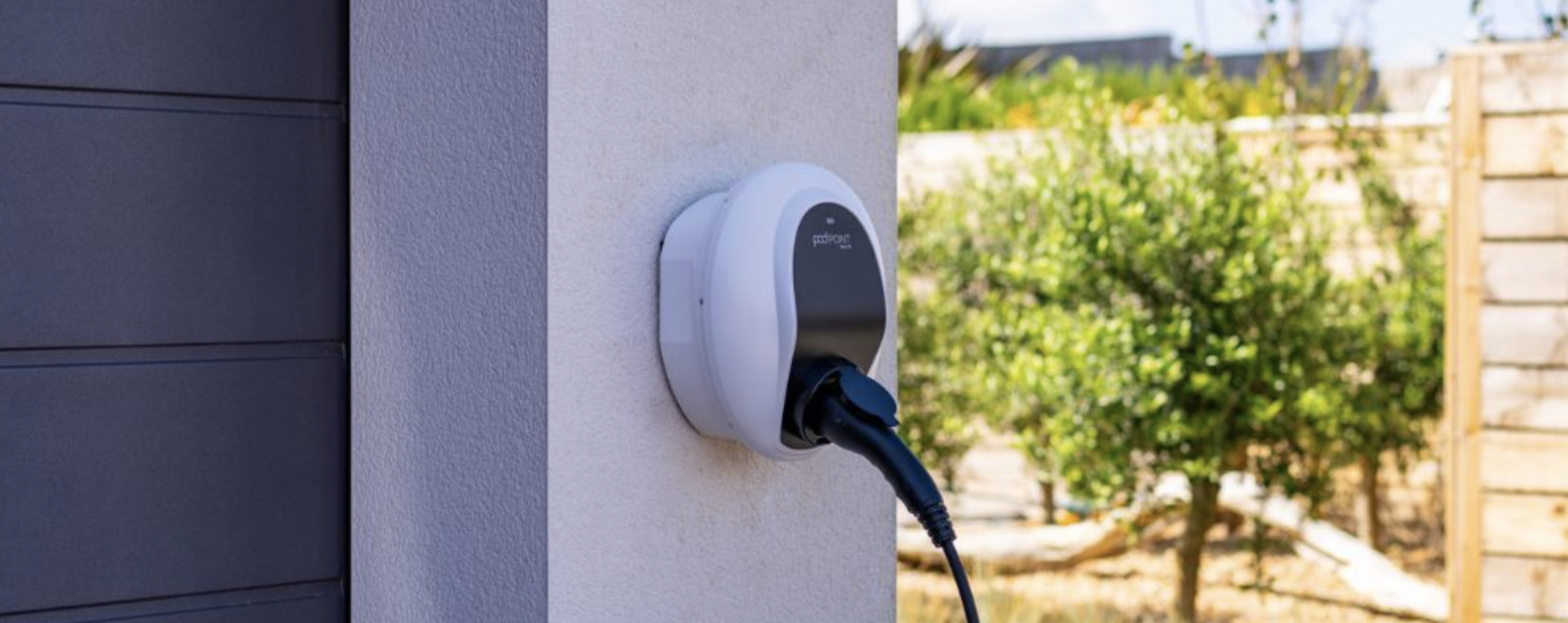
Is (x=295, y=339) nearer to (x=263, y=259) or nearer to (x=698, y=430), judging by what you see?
(x=263, y=259)

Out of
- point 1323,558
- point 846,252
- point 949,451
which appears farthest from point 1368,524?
point 846,252

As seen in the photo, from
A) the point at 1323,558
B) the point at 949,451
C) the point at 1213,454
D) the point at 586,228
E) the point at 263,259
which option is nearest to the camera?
the point at 586,228

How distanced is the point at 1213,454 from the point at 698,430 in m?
3.49

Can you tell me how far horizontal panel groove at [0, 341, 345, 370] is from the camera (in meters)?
1.07

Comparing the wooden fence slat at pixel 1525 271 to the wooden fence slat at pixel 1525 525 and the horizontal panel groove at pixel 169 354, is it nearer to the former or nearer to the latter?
the wooden fence slat at pixel 1525 525

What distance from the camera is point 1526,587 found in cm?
349

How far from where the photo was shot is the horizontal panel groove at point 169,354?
107 centimetres

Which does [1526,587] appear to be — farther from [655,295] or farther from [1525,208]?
[655,295]

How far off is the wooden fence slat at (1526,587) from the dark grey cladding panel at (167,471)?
299 cm

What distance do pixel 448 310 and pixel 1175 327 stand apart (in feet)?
11.3

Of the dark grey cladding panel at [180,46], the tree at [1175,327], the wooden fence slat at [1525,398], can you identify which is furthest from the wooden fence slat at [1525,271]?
the dark grey cladding panel at [180,46]

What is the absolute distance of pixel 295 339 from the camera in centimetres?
117

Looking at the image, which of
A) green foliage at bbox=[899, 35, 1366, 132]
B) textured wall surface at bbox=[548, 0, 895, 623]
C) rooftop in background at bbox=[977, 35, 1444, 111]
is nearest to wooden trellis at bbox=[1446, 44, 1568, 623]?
green foliage at bbox=[899, 35, 1366, 132]

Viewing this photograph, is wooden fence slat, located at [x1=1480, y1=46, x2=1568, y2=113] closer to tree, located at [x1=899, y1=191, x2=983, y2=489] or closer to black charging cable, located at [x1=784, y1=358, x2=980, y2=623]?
tree, located at [x1=899, y1=191, x2=983, y2=489]
